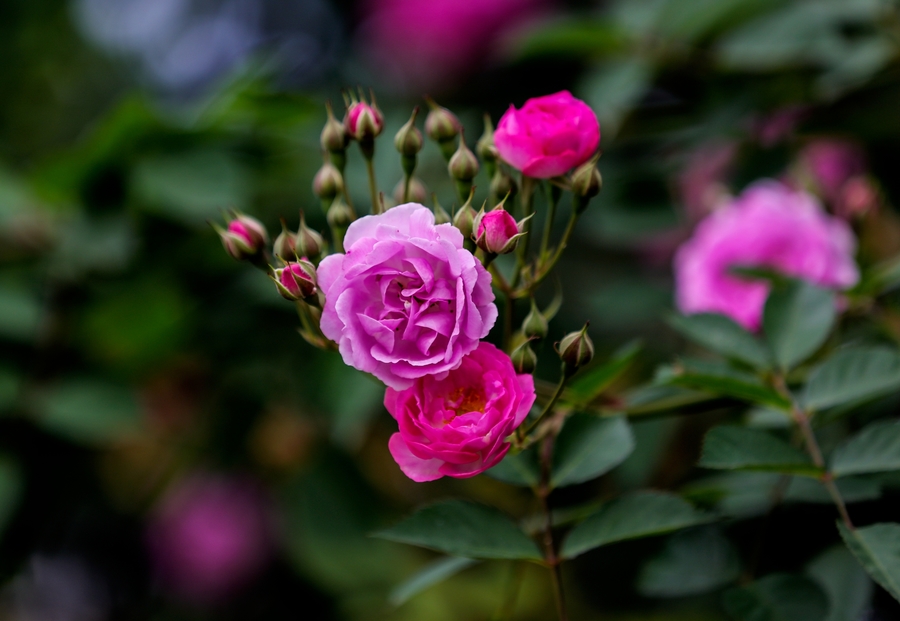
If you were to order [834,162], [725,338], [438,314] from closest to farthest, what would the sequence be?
[438,314], [725,338], [834,162]

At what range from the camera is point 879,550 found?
0.58m

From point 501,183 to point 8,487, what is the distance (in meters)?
0.88

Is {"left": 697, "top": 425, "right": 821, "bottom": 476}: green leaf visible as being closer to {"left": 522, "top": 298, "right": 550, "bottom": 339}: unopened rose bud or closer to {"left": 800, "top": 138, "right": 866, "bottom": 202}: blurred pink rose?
{"left": 522, "top": 298, "right": 550, "bottom": 339}: unopened rose bud

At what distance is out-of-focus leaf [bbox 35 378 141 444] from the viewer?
45.7 inches

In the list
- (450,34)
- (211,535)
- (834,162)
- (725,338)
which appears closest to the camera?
(725,338)

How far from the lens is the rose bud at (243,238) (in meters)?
0.65

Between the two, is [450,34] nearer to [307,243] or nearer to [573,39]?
[573,39]

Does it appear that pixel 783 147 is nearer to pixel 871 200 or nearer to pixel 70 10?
pixel 871 200

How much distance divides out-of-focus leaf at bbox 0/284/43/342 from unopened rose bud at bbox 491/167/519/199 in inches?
34.4

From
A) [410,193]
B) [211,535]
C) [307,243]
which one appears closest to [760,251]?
[410,193]

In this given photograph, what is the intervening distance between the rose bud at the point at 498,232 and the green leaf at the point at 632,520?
24 cm

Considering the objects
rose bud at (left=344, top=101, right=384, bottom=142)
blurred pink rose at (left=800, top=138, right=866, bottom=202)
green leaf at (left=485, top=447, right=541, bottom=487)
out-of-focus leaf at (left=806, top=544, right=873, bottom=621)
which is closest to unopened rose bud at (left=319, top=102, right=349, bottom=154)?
rose bud at (left=344, top=101, right=384, bottom=142)

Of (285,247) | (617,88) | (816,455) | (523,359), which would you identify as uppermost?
(617,88)

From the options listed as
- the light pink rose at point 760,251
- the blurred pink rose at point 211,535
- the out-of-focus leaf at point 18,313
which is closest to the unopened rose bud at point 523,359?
the light pink rose at point 760,251
